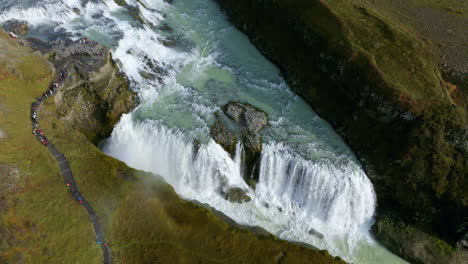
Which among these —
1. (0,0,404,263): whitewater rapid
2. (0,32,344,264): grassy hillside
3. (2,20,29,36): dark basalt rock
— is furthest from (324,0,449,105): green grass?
(2,20,29,36): dark basalt rock

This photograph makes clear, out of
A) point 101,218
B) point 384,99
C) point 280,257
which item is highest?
point 384,99

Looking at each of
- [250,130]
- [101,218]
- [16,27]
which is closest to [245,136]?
[250,130]

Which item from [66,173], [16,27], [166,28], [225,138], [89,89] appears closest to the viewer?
[66,173]

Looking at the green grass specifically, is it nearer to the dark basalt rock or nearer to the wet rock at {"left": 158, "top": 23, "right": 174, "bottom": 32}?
the wet rock at {"left": 158, "top": 23, "right": 174, "bottom": 32}

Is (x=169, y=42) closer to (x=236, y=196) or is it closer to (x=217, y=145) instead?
(x=217, y=145)

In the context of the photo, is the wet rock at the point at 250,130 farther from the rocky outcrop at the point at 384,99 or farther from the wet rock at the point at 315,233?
the rocky outcrop at the point at 384,99

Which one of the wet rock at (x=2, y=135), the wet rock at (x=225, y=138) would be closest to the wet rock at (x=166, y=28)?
the wet rock at (x=225, y=138)

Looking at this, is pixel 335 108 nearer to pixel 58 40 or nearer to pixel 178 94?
pixel 178 94
